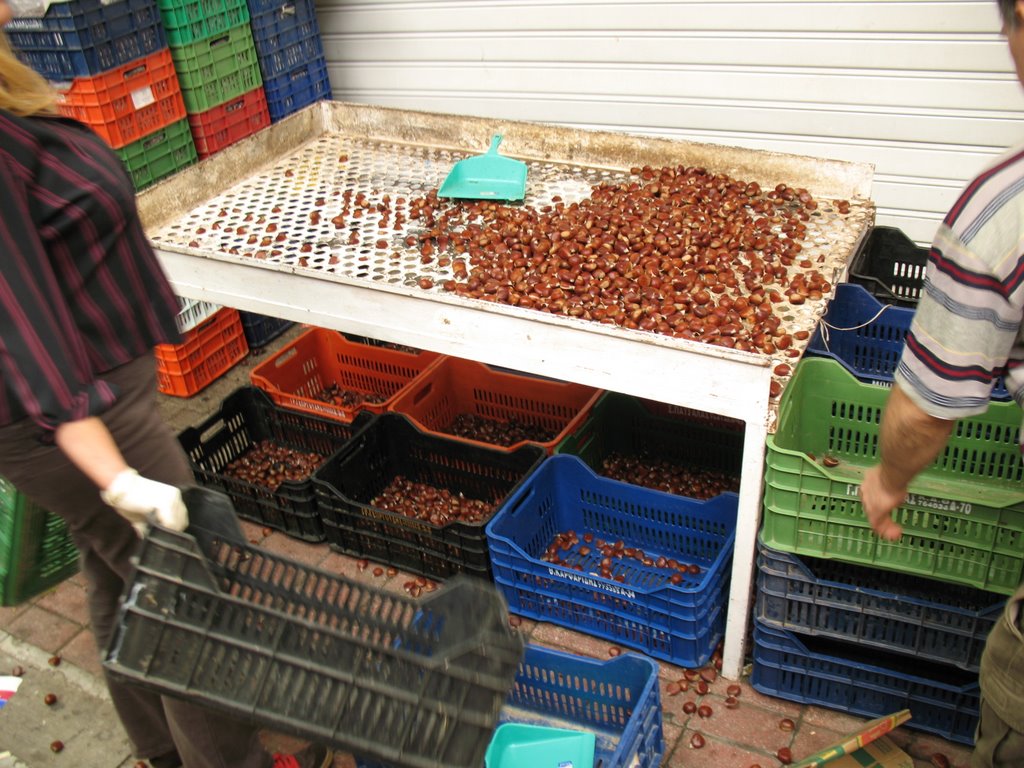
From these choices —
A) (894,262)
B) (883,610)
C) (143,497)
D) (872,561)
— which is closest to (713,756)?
(883,610)

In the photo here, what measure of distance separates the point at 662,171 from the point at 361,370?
5.90 feet

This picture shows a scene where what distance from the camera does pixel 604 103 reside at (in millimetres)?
4766

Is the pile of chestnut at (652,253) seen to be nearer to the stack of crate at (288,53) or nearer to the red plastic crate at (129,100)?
the red plastic crate at (129,100)

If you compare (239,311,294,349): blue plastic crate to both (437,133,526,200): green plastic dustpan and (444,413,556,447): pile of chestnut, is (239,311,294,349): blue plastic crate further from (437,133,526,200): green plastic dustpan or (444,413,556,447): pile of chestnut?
(437,133,526,200): green plastic dustpan

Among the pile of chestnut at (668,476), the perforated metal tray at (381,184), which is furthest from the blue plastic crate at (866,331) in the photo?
the pile of chestnut at (668,476)

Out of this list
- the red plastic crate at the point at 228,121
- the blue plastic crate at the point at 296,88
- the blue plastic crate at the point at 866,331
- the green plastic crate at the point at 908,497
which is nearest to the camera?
the green plastic crate at the point at 908,497

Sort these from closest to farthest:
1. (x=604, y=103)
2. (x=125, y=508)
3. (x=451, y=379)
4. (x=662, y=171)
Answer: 1. (x=125, y=508)
2. (x=662, y=171)
3. (x=451, y=379)
4. (x=604, y=103)

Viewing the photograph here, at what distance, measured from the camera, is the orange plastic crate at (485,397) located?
3975mm

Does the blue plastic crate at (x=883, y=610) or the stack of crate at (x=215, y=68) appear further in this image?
the stack of crate at (x=215, y=68)

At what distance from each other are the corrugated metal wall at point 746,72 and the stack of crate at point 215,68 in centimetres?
80

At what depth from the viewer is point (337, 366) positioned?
14.9ft

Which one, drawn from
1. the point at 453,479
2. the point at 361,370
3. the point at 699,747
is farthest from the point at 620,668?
the point at 361,370

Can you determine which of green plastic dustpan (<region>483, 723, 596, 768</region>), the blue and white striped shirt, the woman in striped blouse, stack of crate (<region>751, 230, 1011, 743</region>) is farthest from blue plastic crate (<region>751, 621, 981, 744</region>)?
the woman in striped blouse

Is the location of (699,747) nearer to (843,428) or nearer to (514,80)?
(843,428)
